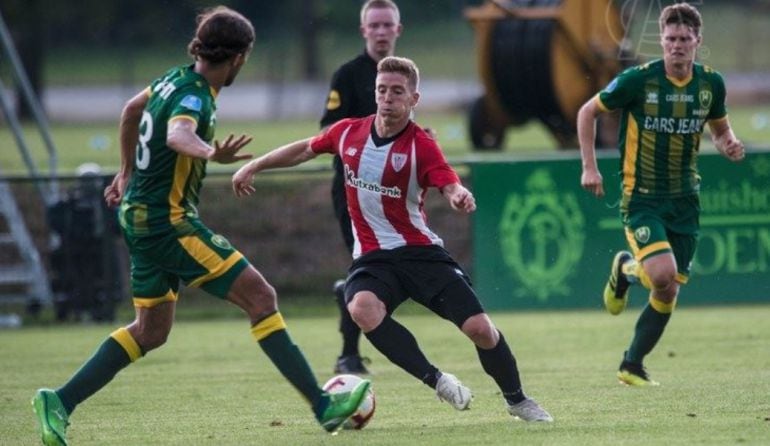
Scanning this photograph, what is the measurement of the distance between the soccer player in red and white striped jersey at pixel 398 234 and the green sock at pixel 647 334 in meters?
1.77

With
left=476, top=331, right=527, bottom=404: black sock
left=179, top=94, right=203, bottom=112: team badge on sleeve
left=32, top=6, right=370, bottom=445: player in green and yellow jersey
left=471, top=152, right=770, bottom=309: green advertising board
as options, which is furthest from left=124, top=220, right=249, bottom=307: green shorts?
left=471, top=152, right=770, bottom=309: green advertising board

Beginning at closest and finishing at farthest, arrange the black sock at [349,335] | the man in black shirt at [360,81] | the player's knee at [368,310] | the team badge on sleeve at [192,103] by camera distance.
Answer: the team badge on sleeve at [192,103] → the player's knee at [368,310] → the man in black shirt at [360,81] → the black sock at [349,335]

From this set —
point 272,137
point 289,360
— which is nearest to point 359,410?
point 289,360

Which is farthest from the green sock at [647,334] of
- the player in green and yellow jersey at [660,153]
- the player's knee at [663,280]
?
the player's knee at [663,280]

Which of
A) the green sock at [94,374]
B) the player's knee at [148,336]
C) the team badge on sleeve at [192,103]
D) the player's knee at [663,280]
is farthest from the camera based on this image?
the player's knee at [663,280]

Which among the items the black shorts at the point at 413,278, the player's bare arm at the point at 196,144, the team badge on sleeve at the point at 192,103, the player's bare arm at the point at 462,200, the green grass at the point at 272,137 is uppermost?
the team badge on sleeve at the point at 192,103

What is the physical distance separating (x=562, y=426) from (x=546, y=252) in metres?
7.32

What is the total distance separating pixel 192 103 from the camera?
735 centimetres

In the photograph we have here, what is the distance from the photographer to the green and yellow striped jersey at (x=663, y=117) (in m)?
9.43

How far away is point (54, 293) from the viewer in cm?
1548

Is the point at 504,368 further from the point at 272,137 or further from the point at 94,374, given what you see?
the point at 272,137

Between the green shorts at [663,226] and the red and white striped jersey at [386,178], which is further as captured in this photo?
the green shorts at [663,226]

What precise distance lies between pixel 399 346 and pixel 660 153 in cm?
235

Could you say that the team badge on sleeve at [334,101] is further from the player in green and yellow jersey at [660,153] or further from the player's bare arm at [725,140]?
the player's bare arm at [725,140]
